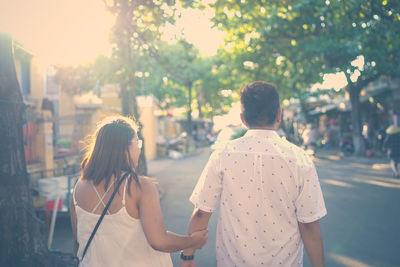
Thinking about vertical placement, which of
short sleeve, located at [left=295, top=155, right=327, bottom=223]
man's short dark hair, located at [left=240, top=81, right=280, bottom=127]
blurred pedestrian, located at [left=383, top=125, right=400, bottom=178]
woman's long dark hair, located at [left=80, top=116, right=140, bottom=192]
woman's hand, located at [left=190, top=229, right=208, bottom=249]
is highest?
man's short dark hair, located at [left=240, top=81, right=280, bottom=127]

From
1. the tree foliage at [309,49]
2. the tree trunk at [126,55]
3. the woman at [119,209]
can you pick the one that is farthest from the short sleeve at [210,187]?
the tree foliage at [309,49]

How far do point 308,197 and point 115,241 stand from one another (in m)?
1.10

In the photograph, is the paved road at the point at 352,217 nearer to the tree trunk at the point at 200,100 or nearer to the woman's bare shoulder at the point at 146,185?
the woman's bare shoulder at the point at 146,185

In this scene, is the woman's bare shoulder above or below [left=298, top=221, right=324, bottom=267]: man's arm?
above

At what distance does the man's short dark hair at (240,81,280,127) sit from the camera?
2171 mm

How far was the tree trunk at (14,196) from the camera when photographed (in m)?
3.58

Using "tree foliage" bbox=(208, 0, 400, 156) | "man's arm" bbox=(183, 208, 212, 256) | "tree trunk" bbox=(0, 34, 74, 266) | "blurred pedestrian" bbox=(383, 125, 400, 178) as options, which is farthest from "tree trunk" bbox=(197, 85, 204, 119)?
"man's arm" bbox=(183, 208, 212, 256)

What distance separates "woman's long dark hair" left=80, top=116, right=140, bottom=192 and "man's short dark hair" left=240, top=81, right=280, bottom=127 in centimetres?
70

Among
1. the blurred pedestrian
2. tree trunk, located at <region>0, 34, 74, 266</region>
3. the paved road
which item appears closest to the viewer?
tree trunk, located at <region>0, 34, 74, 266</region>

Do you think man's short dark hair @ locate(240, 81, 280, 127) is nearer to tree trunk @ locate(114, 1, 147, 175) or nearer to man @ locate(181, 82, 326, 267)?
man @ locate(181, 82, 326, 267)

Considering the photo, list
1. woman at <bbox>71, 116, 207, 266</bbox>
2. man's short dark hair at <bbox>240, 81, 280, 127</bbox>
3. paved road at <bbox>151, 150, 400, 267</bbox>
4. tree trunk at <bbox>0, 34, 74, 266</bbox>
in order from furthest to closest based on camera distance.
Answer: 1. paved road at <bbox>151, 150, 400, 267</bbox>
2. tree trunk at <bbox>0, 34, 74, 266</bbox>
3. man's short dark hair at <bbox>240, 81, 280, 127</bbox>
4. woman at <bbox>71, 116, 207, 266</bbox>

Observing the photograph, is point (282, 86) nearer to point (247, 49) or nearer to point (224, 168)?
point (247, 49)

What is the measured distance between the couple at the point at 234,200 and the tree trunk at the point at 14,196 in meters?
1.73

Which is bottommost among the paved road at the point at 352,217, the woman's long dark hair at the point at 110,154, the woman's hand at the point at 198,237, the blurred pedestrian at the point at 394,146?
the paved road at the point at 352,217
